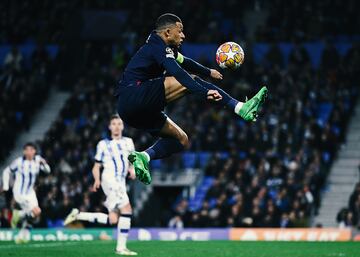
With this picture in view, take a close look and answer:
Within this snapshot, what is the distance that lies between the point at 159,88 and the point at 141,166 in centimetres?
110

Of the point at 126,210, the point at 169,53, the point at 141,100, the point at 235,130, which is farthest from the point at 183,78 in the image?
the point at 235,130

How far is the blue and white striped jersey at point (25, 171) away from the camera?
723 inches

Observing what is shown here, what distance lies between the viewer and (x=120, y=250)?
14.5 metres

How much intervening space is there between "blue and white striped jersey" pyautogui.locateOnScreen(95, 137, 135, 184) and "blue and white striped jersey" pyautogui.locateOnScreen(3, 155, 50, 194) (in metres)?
2.33

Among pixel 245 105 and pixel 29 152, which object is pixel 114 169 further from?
pixel 245 105

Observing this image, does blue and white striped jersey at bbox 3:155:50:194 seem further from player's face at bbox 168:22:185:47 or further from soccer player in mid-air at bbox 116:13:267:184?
player's face at bbox 168:22:185:47

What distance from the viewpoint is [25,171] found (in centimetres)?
1845

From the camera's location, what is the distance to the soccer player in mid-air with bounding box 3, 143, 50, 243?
18.2 m

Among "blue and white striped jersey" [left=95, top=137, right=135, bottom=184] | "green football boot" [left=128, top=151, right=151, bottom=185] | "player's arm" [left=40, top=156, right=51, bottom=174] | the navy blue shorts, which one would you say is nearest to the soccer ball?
the navy blue shorts

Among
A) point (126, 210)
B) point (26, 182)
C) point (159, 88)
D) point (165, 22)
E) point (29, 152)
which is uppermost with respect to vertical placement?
point (165, 22)

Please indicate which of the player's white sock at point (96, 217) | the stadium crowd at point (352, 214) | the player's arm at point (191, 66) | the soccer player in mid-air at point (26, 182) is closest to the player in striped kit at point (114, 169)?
the player's white sock at point (96, 217)

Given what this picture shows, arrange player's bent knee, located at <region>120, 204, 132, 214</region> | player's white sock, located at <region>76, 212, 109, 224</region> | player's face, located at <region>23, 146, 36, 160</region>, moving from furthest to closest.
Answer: player's face, located at <region>23, 146, 36, 160</region>, player's white sock, located at <region>76, 212, 109, 224</region>, player's bent knee, located at <region>120, 204, 132, 214</region>

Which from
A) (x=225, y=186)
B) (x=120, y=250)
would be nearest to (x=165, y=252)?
(x=120, y=250)

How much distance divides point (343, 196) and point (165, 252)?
11630 mm
